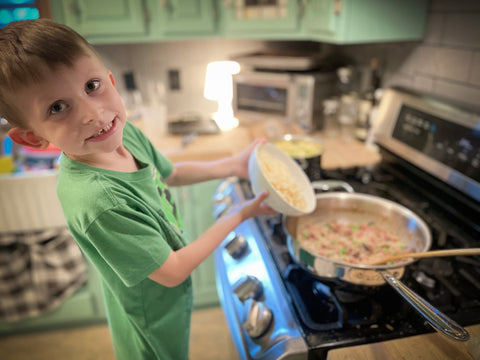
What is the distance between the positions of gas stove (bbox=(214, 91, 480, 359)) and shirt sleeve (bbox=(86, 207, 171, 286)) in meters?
0.24

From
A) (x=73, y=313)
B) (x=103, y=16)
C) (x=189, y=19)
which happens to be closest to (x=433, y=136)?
(x=189, y=19)

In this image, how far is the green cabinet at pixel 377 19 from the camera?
129 centimetres

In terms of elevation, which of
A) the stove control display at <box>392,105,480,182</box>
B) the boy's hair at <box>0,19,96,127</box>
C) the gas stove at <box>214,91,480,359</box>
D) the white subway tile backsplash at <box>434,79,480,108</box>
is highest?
the boy's hair at <box>0,19,96,127</box>

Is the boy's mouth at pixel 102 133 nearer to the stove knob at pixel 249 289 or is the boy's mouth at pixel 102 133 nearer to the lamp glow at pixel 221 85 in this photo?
the stove knob at pixel 249 289

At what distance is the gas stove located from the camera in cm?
69

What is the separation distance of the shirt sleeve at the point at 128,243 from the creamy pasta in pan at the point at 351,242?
1.16 feet

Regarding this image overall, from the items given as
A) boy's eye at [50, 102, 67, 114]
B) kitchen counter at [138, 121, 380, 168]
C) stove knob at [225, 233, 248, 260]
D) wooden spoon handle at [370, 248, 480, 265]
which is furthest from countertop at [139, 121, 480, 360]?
boy's eye at [50, 102, 67, 114]

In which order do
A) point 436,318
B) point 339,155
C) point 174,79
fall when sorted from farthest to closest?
point 174,79
point 339,155
point 436,318

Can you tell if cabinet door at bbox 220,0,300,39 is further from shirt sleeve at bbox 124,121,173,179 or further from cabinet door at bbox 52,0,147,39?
shirt sleeve at bbox 124,121,173,179

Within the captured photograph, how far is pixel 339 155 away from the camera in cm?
153

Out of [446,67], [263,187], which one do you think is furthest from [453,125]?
[263,187]

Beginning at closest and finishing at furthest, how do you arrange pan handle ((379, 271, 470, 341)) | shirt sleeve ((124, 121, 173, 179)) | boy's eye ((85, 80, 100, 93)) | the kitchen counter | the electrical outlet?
pan handle ((379, 271, 470, 341)) < boy's eye ((85, 80, 100, 93)) < shirt sleeve ((124, 121, 173, 179)) < the kitchen counter < the electrical outlet

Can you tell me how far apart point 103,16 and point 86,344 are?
1609 mm

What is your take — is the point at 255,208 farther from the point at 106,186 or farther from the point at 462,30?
the point at 462,30
